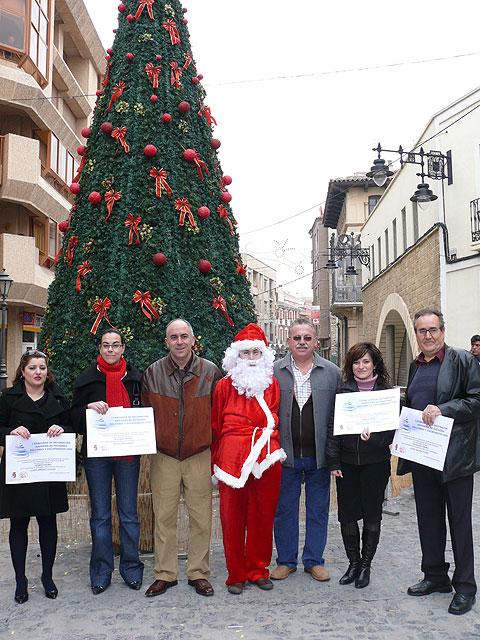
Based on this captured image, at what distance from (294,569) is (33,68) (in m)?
17.7

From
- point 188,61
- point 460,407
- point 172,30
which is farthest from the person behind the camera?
point 188,61

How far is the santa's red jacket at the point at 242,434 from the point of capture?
173 inches

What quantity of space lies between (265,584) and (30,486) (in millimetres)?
1834

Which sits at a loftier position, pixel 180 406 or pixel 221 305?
pixel 221 305

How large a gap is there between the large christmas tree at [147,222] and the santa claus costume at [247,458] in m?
1.33

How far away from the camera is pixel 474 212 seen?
13.4 m

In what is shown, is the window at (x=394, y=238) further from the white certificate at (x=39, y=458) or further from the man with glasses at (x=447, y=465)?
the white certificate at (x=39, y=458)

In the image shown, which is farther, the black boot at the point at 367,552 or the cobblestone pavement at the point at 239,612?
the black boot at the point at 367,552

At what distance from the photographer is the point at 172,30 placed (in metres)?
6.34

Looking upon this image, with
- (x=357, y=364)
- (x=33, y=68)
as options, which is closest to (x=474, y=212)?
(x=357, y=364)

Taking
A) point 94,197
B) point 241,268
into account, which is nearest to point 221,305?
point 241,268

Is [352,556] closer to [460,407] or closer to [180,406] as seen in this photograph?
[460,407]

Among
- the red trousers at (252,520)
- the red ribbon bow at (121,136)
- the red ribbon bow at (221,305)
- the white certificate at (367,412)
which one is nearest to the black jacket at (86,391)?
the red trousers at (252,520)

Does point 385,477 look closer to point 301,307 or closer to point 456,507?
point 456,507
